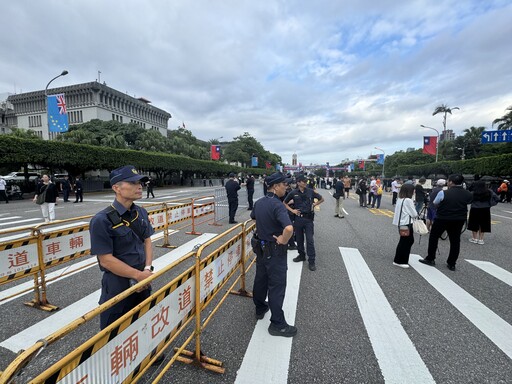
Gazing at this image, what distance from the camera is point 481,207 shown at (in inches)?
273

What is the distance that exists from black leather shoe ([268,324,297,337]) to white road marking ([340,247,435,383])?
0.92 meters

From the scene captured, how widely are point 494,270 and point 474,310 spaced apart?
7.71ft

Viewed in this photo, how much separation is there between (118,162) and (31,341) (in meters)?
28.2

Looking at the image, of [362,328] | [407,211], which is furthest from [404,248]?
[362,328]

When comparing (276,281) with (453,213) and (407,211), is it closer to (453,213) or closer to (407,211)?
(407,211)

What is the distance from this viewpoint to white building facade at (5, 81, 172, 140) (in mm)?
63463

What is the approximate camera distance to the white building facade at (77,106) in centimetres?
6346

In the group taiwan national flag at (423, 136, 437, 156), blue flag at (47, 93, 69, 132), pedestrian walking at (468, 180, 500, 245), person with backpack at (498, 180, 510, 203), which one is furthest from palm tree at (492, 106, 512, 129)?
blue flag at (47, 93, 69, 132)

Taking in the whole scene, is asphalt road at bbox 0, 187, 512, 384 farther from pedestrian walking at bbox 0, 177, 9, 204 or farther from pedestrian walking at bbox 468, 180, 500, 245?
pedestrian walking at bbox 0, 177, 9, 204

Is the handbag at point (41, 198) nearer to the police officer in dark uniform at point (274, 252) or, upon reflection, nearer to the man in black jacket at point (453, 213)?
the police officer in dark uniform at point (274, 252)

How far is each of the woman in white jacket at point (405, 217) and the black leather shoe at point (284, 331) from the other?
335 centimetres

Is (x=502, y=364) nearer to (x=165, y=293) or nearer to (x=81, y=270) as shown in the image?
(x=165, y=293)

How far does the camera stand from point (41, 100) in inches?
2623

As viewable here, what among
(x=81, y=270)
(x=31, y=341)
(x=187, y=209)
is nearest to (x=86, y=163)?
(x=187, y=209)
